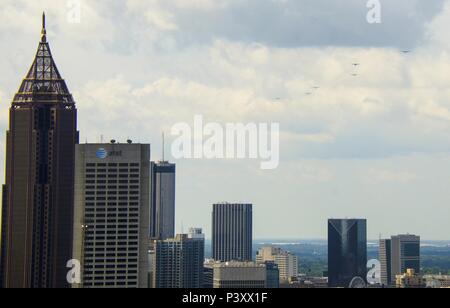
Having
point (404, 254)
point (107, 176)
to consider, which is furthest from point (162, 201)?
point (404, 254)

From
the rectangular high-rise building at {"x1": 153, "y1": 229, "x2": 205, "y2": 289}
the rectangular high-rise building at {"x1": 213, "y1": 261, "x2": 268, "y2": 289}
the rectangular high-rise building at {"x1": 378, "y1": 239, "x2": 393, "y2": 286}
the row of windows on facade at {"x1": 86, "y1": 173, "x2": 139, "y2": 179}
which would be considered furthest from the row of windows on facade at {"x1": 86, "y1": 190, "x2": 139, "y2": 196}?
the rectangular high-rise building at {"x1": 378, "y1": 239, "x2": 393, "y2": 286}

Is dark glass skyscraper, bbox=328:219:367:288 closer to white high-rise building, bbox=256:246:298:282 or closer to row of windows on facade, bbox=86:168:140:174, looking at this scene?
white high-rise building, bbox=256:246:298:282

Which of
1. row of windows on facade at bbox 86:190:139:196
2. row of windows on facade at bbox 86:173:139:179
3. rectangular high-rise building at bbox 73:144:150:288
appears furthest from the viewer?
row of windows on facade at bbox 86:190:139:196

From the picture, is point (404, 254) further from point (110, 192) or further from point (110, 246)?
point (110, 192)

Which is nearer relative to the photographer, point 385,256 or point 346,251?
point 346,251
